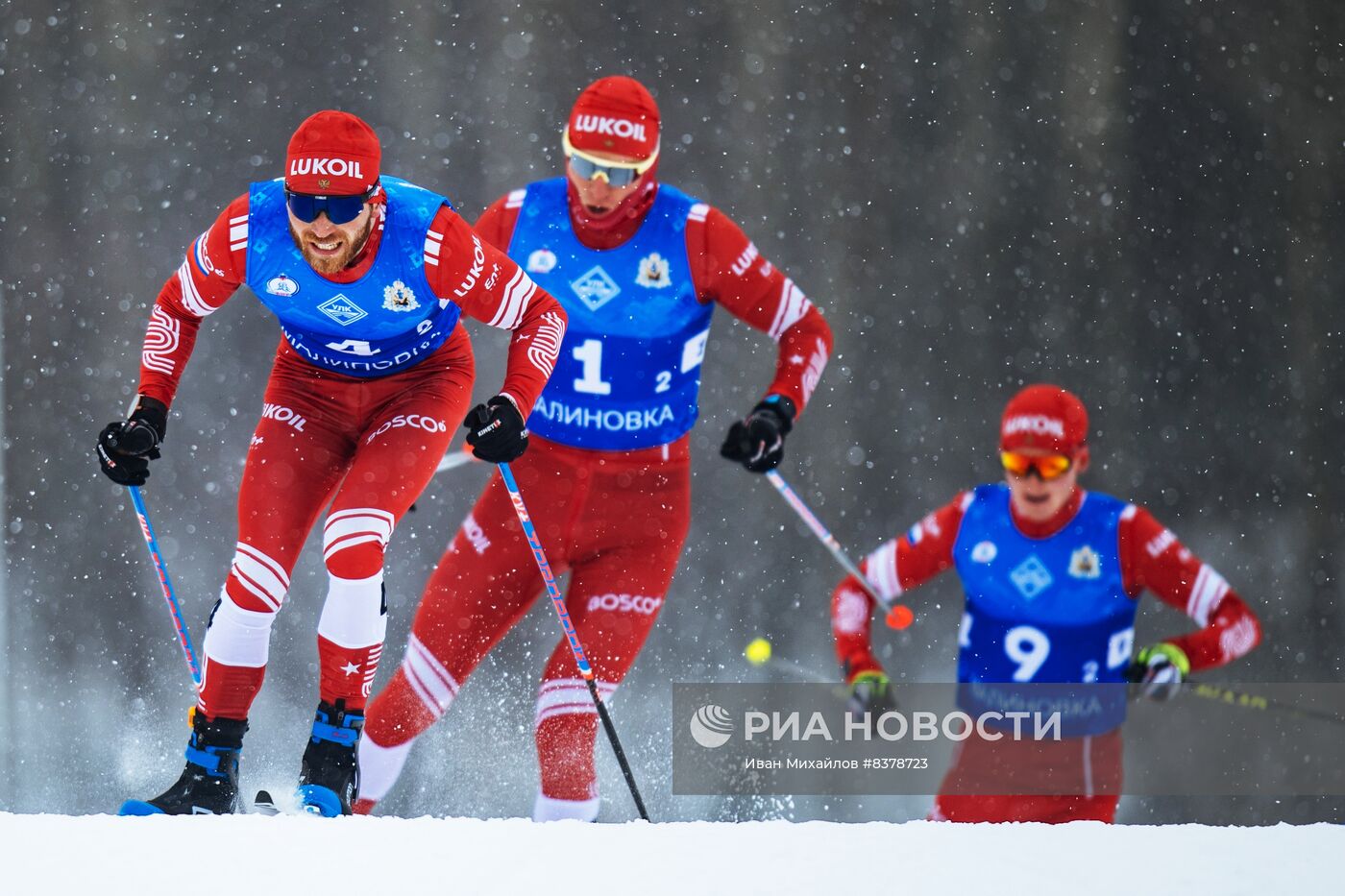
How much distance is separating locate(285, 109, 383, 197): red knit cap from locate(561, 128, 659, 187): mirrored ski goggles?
0.74 m

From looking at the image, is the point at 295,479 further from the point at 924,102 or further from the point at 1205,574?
the point at 924,102

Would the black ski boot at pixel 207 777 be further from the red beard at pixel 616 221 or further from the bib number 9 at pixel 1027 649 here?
the bib number 9 at pixel 1027 649

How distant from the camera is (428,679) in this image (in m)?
3.61

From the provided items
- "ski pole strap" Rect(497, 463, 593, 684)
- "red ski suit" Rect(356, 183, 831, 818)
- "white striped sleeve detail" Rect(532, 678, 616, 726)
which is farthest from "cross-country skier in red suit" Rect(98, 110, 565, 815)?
"white striped sleeve detail" Rect(532, 678, 616, 726)

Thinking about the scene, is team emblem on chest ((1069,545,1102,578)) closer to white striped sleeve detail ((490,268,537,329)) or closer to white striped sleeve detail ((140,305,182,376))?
white striped sleeve detail ((490,268,537,329))

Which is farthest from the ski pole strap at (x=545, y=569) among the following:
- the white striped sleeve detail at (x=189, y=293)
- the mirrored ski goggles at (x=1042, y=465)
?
the mirrored ski goggles at (x=1042, y=465)

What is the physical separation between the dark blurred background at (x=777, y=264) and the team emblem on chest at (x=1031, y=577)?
226cm

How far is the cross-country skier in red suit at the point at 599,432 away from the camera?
357 centimetres

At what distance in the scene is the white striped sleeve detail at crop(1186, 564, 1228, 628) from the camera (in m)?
3.75

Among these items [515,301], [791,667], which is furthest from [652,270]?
[791,667]

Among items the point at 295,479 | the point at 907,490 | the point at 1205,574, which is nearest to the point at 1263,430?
the point at 907,490

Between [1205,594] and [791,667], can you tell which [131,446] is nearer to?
[1205,594]

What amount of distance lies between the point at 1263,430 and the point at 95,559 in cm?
476

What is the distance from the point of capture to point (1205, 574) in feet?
12.4
